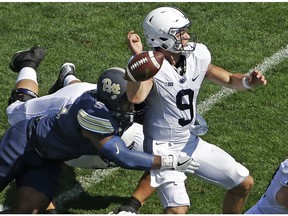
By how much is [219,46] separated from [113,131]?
11.3 ft

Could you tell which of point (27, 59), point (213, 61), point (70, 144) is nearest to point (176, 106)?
point (70, 144)

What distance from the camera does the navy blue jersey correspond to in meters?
6.07

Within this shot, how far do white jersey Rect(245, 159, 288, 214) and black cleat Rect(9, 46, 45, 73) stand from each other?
2777 mm

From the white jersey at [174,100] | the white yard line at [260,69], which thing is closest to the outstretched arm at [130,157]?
the white jersey at [174,100]

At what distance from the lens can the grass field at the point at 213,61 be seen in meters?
7.39

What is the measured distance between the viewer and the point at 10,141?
666 centimetres

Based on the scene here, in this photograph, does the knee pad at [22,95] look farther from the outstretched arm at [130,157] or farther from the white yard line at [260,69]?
the white yard line at [260,69]

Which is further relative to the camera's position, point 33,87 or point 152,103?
point 33,87

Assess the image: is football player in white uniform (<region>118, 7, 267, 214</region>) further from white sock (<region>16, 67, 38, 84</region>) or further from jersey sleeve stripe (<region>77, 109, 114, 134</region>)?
white sock (<region>16, 67, 38, 84</region>)

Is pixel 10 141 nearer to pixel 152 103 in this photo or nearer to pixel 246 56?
pixel 152 103

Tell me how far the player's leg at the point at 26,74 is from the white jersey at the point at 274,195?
2.37 metres

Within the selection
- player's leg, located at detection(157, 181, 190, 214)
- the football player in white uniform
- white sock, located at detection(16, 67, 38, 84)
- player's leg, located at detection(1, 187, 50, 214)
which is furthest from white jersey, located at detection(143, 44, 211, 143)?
white sock, located at detection(16, 67, 38, 84)

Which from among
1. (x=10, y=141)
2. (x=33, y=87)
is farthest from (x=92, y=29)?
(x=10, y=141)

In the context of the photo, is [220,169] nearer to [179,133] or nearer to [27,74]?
[179,133]
